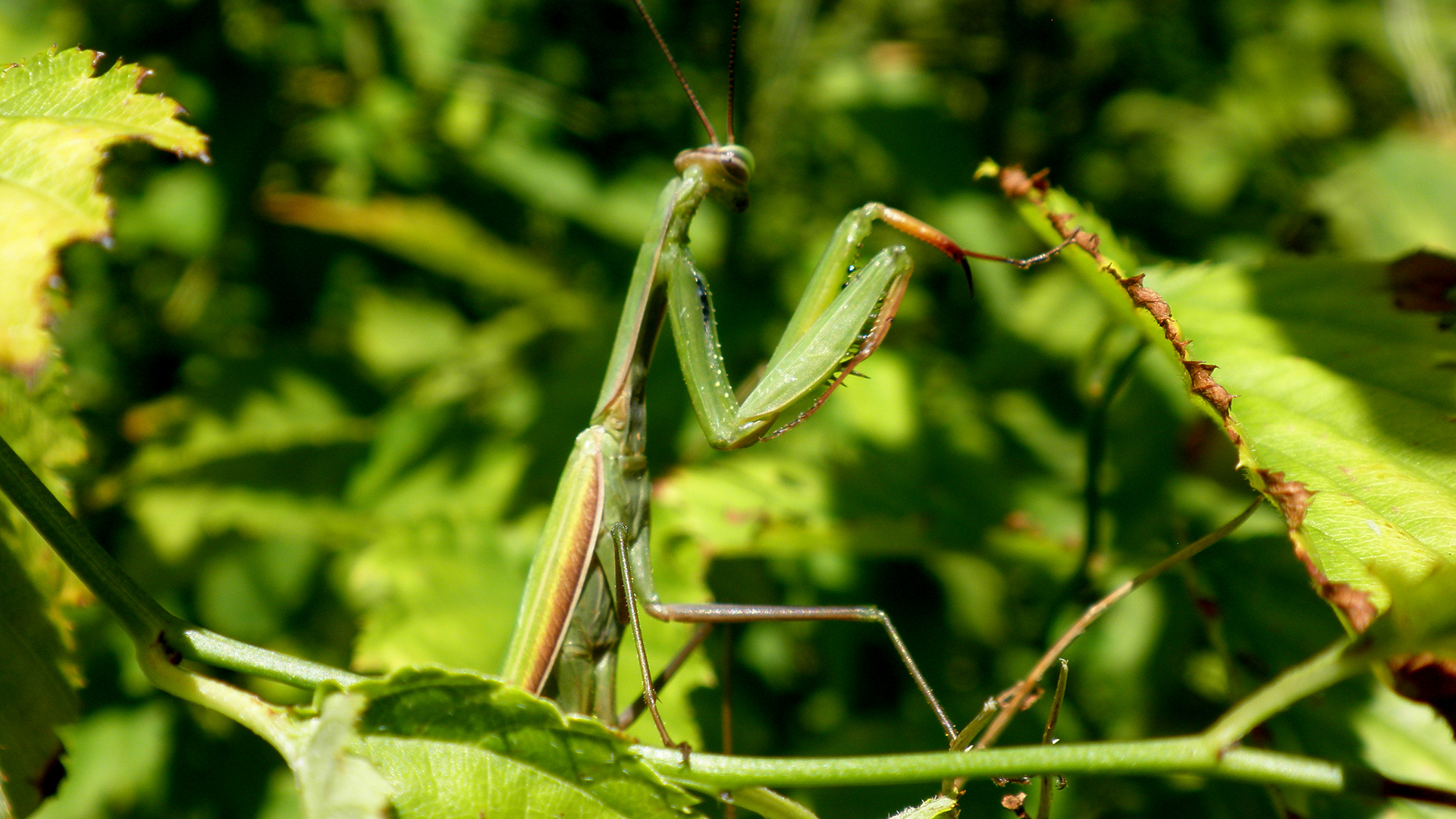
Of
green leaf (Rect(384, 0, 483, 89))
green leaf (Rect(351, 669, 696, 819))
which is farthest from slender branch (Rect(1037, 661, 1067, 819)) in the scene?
green leaf (Rect(384, 0, 483, 89))

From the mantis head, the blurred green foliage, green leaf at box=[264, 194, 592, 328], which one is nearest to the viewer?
the mantis head

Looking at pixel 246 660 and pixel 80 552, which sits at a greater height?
pixel 80 552

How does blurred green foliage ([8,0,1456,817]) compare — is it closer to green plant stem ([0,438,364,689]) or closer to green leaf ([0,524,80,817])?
green leaf ([0,524,80,817])

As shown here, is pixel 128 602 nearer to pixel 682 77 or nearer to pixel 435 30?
pixel 682 77

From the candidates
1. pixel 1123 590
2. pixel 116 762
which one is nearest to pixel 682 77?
pixel 1123 590

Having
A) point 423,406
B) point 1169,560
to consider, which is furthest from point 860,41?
point 1169,560

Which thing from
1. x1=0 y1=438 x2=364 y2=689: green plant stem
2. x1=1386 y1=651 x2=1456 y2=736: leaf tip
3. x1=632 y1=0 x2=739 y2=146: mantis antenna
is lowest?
x1=1386 y1=651 x2=1456 y2=736: leaf tip

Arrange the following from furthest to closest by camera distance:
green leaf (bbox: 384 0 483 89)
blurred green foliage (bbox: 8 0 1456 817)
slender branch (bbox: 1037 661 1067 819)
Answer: green leaf (bbox: 384 0 483 89) < blurred green foliage (bbox: 8 0 1456 817) < slender branch (bbox: 1037 661 1067 819)
